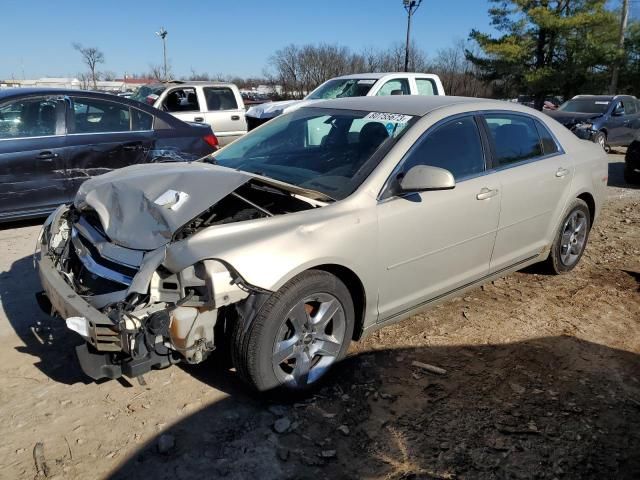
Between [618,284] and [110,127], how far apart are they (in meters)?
5.81

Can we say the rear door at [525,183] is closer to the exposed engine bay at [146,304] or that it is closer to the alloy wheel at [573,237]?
the alloy wheel at [573,237]

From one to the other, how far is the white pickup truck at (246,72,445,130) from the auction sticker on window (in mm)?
6193

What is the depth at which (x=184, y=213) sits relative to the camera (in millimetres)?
2791

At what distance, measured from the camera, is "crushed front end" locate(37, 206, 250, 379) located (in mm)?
2484

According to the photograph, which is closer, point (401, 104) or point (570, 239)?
point (401, 104)

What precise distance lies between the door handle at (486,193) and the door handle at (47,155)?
4.70 m

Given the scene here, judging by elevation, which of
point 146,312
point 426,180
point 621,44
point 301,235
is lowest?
point 146,312

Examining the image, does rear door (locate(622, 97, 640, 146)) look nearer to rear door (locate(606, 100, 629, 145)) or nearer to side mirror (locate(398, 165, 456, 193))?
rear door (locate(606, 100, 629, 145))

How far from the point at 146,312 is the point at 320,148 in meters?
1.82

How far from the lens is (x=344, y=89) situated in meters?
10.3

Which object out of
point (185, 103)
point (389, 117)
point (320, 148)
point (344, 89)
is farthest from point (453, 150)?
point (185, 103)

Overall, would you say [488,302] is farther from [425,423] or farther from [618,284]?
[425,423]

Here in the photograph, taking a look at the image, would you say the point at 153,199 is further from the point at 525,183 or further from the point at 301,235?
the point at 525,183

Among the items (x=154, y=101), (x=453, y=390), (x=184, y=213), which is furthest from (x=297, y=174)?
(x=154, y=101)
